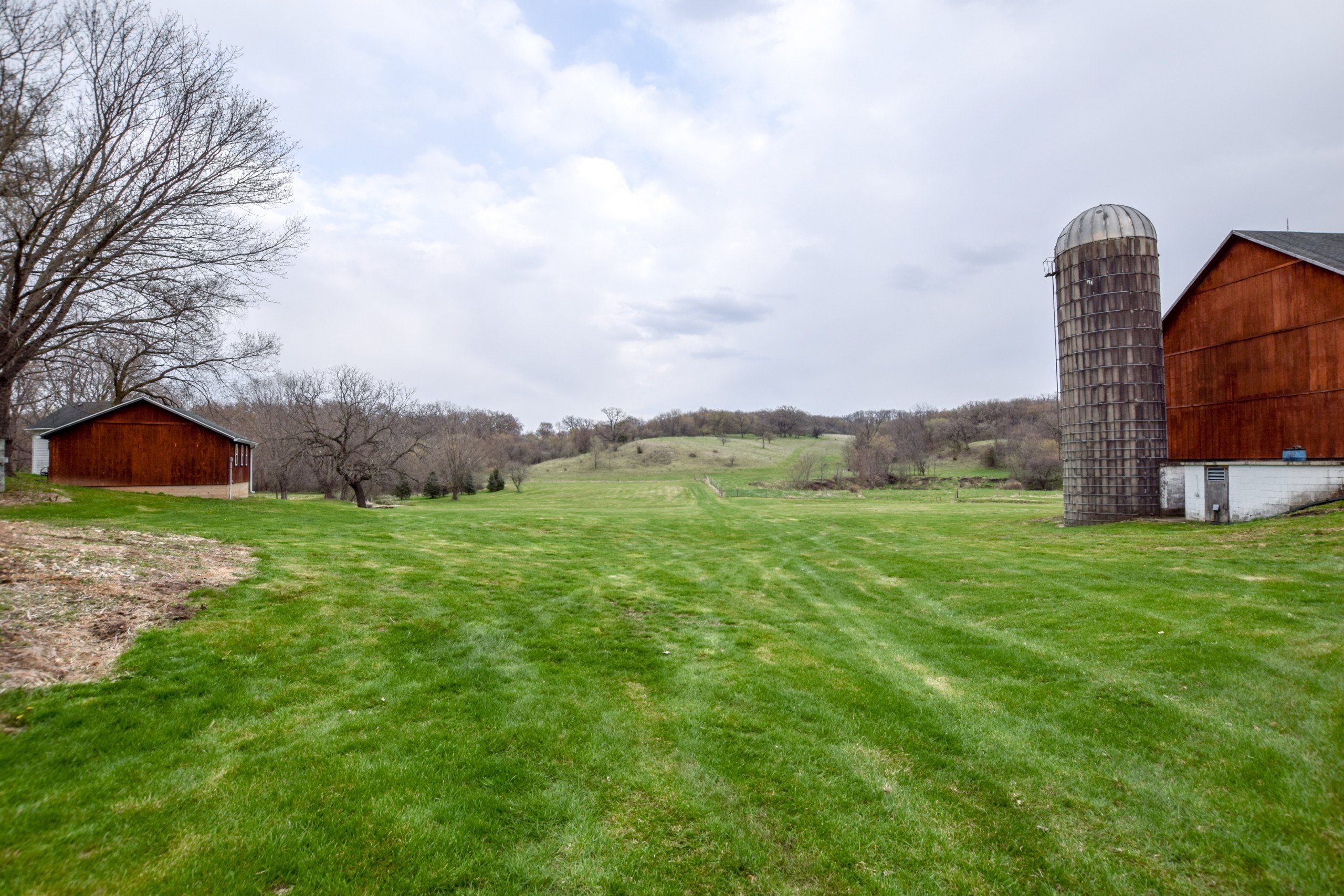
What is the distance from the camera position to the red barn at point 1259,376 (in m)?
16.6

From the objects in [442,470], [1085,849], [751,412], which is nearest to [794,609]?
[1085,849]

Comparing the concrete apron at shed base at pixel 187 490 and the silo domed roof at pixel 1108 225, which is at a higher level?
the silo domed roof at pixel 1108 225

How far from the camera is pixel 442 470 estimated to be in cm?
5831

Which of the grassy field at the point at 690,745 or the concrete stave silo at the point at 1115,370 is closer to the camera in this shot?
the grassy field at the point at 690,745

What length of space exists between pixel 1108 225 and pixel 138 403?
38076mm

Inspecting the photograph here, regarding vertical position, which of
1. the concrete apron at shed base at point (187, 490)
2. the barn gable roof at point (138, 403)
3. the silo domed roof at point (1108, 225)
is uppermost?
the silo domed roof at point (1108, 225)

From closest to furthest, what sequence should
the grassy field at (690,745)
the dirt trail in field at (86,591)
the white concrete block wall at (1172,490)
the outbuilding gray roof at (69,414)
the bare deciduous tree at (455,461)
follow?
1. the grassy field at (690,745)
2. the dirt trail in field at (86,591)
3. the white concrete block wall at (1172,490)
4. the outbuilding gray roof at (69,414)
5. the bare deciduous tree at (455,461)

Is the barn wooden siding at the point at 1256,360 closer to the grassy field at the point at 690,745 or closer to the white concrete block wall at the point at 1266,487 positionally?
the white concrete block wall at the point at 1266,487

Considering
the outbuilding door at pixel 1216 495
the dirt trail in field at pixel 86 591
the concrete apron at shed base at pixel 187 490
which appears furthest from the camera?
the concrete apron at shed base at pixel 187 490

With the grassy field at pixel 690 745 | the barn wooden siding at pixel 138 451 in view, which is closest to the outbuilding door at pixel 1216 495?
the grassy field at pixel 690 745

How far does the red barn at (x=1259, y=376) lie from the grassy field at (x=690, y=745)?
10127mm

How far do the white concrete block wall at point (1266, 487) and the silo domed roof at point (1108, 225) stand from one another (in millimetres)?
8353

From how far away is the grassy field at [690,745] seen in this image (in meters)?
3.48

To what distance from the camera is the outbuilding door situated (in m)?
19.1
